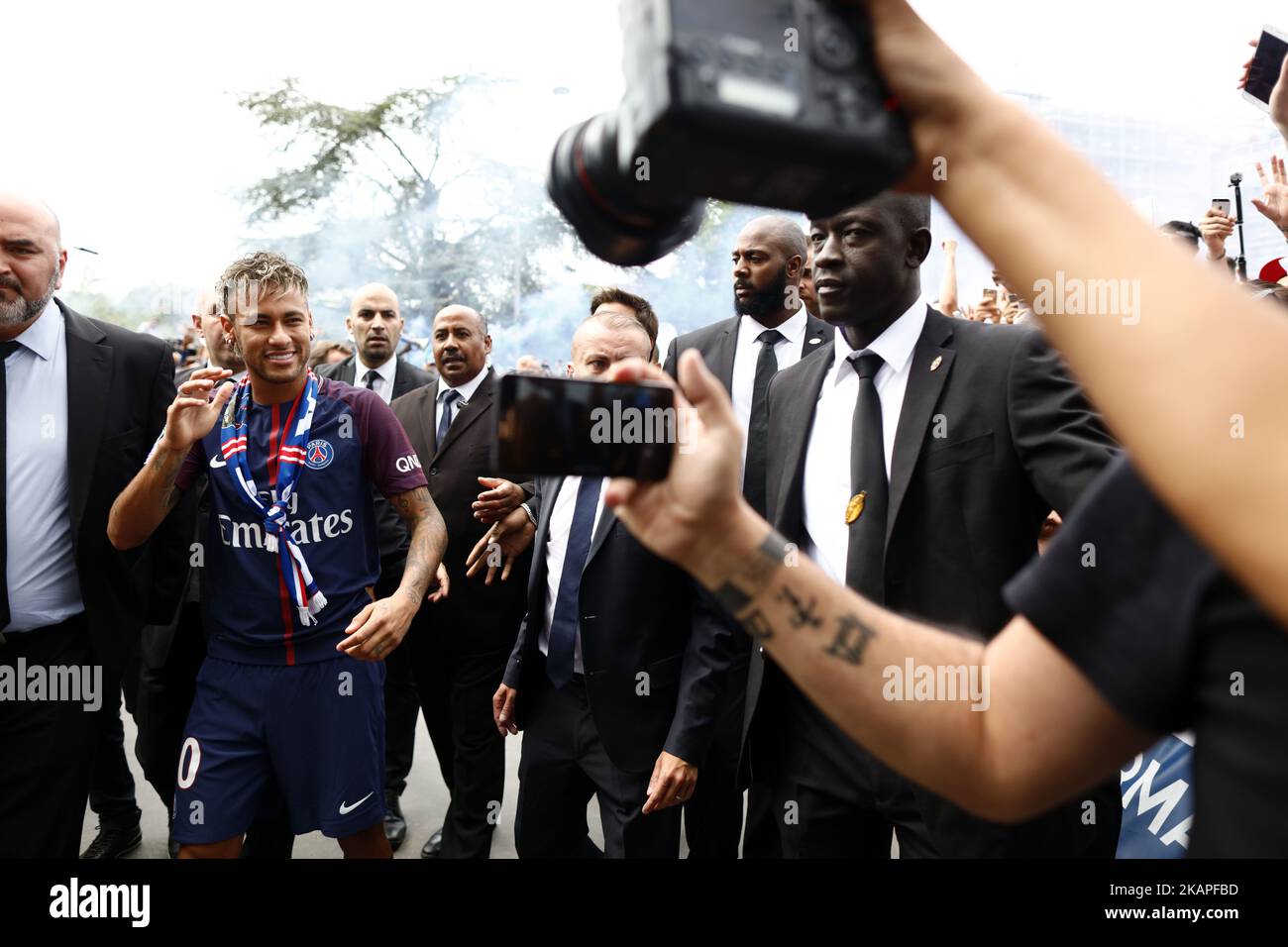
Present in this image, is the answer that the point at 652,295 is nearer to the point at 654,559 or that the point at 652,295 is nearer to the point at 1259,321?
the point at 654,559

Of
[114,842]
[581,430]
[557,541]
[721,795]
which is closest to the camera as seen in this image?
[581,430]

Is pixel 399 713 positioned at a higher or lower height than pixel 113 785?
higher

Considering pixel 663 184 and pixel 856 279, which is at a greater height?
pixel 856 279

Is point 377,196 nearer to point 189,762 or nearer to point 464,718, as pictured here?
point 464,718

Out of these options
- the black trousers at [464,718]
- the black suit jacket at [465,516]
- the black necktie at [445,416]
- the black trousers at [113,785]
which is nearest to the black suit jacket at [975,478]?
the black suit jacket at [465,516]

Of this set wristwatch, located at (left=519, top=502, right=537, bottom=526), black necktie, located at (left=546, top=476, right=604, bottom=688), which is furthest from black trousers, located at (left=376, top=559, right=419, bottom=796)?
black necktie, located at (left=546, top=476, right=604, bottom=688)

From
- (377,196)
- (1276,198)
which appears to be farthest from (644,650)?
(377,196)

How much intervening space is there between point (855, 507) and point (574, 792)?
53.9 inches

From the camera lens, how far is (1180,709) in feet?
2.58

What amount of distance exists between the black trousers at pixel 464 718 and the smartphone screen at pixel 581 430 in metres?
3.19

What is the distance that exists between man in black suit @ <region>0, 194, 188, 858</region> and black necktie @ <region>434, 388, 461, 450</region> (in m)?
1.70

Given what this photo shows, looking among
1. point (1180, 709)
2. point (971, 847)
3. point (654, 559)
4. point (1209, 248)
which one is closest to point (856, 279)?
point (654, 559)

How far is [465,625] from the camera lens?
4027 mm
